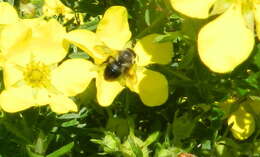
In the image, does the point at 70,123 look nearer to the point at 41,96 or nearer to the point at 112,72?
the point at 41,96

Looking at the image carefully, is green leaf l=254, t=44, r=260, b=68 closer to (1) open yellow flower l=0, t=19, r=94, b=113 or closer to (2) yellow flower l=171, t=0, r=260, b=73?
(2) yellow flower l=171, t=0, r=260, b=73

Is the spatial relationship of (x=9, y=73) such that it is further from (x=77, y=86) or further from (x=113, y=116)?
(x=113, y=116)

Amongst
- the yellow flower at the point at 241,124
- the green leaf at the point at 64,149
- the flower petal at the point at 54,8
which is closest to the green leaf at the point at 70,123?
the green leaf at the point at 64,149

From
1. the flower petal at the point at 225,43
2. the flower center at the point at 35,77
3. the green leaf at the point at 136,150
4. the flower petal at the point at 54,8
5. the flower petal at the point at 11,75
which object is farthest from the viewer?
the flower petal at the point at 54,8

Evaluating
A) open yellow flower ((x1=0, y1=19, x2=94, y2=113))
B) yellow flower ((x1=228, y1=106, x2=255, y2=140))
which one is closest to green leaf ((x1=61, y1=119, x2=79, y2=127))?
open yellow flower ((x1=0, y1=19, x2=94, y2=113))

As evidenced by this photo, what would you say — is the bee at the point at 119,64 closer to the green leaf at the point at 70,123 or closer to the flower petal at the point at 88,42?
the flower petal at the point at 88,42

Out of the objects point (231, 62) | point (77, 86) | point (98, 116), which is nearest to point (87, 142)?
point (98, 116)

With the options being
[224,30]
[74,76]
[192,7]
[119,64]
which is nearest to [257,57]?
[224,30]
